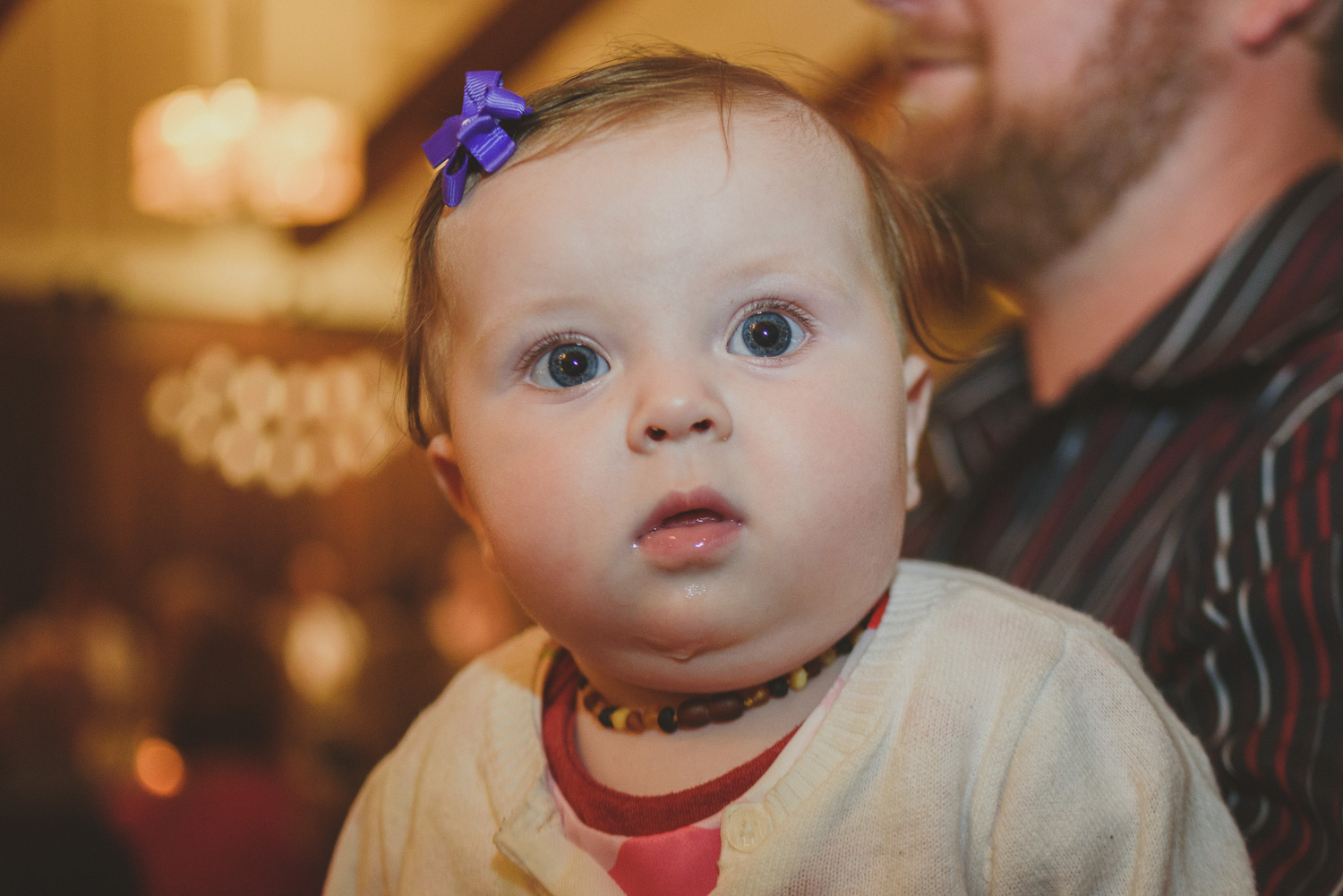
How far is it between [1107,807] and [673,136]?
49 cm

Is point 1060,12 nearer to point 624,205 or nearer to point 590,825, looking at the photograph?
point 624,205

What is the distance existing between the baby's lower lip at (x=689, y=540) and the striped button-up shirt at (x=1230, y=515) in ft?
1.70

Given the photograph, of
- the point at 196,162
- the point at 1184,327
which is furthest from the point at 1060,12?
the point at 196,162

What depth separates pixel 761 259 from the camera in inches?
27.1

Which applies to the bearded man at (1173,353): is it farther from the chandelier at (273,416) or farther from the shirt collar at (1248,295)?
the chandelier at (273,416)

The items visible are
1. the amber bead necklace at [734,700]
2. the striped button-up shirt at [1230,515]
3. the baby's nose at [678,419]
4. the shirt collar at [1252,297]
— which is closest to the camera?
the baby's nose at [678,419]

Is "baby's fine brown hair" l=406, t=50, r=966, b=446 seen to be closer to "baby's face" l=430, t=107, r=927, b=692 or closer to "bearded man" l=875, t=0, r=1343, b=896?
"baby's face" l=430, t=107, r=927, b=692

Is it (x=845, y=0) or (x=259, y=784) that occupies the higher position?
(x=845, y=0)

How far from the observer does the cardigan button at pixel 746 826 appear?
27.0 inches

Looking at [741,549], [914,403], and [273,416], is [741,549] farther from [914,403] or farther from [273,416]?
[273,416]

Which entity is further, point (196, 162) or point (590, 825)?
point (196, 162)

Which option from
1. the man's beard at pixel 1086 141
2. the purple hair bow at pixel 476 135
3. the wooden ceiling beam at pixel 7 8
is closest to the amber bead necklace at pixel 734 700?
the purple hair bow at pixel 476 135

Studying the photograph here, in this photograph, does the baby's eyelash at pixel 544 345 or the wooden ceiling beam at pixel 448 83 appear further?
the wooden ceiling beam at pixel 448 83

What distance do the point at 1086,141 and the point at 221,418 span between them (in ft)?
17.2
